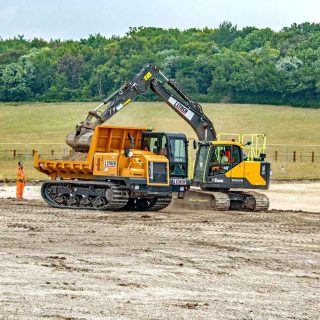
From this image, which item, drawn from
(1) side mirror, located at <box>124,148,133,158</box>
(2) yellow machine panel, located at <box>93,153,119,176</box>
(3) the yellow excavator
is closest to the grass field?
(3) the yellow excavator

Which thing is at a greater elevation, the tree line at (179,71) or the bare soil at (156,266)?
the tree line at (179,71)

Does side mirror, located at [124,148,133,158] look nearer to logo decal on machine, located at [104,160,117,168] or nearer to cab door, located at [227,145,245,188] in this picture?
logo decal on machine, located at [104,160,117,168]

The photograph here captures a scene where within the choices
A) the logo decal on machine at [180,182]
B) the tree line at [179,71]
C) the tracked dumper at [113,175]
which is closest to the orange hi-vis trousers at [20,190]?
the tracked dumper at [113,175]

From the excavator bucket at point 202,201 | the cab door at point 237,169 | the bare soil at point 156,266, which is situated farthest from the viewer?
the cab door at point 237,169

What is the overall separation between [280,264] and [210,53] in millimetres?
128626

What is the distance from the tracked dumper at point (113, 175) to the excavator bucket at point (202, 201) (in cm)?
136

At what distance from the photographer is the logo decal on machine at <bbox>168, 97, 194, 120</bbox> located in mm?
40938

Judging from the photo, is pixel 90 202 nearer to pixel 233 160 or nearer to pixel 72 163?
pixel 72 163

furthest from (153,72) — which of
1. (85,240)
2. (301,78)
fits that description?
(301,78)

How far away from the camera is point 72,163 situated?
121ft

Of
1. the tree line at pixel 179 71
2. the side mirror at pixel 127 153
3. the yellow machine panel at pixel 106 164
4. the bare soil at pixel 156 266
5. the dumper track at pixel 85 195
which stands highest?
the tree line at pixel 179 71

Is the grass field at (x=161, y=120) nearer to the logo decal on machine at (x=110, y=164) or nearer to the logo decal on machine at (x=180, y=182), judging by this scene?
the logo decal on machine at (x=180, y=182)

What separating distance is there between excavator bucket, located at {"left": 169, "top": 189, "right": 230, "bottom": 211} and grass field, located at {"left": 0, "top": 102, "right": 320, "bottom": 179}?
67.1 meters

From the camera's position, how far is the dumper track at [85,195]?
35.9m
